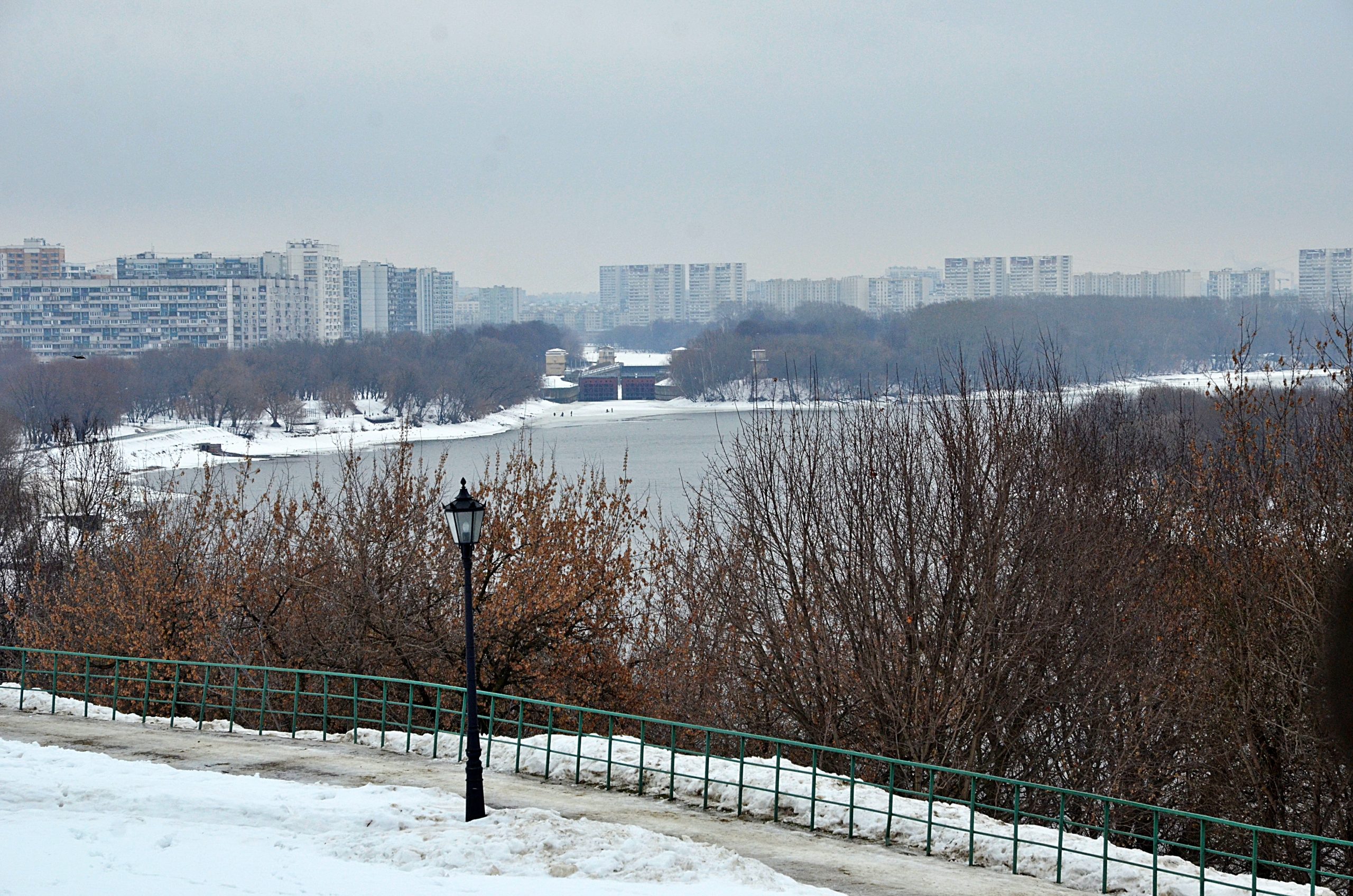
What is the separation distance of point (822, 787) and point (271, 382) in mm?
123572

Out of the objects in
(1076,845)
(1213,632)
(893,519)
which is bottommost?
(1076,845)

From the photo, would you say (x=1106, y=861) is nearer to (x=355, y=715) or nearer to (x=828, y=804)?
(x=828, y=804)

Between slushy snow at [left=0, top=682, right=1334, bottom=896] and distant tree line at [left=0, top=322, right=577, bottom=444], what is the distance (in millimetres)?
89503

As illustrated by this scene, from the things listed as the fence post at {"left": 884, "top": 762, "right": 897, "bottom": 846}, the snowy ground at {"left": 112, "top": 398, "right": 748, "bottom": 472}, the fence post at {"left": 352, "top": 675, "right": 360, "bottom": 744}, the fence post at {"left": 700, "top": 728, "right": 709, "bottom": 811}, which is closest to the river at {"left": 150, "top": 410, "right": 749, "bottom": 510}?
the snowy ground at {"left": 112, "top": 398, "right": 748, "bottom": 472}

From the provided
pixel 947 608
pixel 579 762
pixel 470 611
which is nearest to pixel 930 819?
pixel 579 762

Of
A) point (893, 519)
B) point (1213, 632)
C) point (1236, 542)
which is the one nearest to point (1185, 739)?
point (1213, 632)

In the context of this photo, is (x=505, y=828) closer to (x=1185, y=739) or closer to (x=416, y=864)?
(x=416, y=864)

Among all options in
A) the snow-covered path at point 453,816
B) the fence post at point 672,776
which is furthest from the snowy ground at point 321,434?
the fence post at point 672,776

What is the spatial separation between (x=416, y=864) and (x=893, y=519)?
9763mm

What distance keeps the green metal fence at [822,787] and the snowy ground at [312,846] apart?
5.24 feet

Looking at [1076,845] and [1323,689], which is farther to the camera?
[1323,689]

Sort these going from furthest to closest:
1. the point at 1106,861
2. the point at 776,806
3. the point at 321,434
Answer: the point at 321,434
the point at 776,806
the point at 1106,861

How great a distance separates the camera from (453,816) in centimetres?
1205

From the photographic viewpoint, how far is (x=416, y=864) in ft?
34.9
